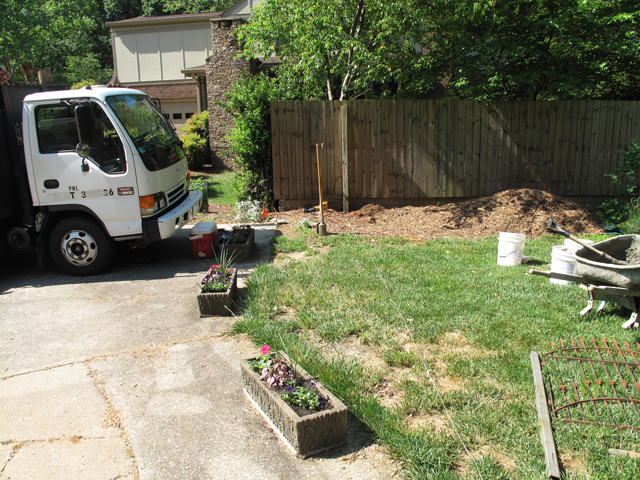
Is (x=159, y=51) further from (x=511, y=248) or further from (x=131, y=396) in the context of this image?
(x=131, y=396)

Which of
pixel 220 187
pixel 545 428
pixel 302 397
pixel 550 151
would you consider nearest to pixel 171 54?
pixel 220 187

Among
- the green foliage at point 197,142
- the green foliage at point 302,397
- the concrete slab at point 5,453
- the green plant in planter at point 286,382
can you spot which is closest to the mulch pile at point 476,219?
the green plant in planter at point 286,382

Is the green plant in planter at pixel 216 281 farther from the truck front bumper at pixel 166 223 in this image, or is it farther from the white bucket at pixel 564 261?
the white bucket at pixel 564 261

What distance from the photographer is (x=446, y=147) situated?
1002cm

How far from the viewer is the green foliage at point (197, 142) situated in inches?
704

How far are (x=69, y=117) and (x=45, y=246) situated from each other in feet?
5.98

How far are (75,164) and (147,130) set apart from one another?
3.51 feet

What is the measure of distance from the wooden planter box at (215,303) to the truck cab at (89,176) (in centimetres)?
171

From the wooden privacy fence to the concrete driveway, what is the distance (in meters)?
4.17

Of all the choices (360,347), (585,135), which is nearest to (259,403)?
(360,347)

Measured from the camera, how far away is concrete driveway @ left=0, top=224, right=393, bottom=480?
307 centimetres

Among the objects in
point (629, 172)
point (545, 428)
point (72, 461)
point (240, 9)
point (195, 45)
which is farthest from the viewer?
point (195, 45)

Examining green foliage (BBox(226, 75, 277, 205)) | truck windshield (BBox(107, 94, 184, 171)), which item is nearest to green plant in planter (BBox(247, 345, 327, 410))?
truck windshield (BBox(107, 94, 184, 171))

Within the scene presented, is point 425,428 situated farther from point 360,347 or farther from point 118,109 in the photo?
point 118,109
